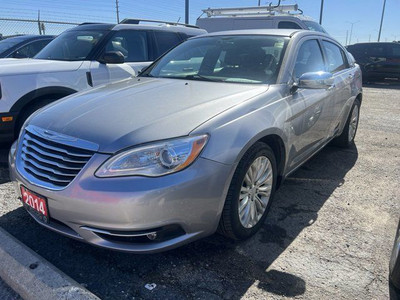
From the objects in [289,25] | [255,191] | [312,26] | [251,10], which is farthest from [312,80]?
[251,10]

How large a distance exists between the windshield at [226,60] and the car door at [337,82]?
1034mm

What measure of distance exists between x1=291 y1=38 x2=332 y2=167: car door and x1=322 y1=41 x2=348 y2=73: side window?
24 centimetres

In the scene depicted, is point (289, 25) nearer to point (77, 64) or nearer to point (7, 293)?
point (77, 64)

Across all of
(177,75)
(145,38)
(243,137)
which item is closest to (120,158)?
(243,137)

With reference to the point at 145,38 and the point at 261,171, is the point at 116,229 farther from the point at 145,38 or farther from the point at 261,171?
the point at 145,38

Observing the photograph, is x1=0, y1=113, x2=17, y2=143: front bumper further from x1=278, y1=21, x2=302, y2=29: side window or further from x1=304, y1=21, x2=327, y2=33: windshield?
x1=304, y1=21, x2=327, y2=33: windshield

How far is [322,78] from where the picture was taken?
3.05 m

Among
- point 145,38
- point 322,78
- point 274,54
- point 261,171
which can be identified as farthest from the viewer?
point 145,38

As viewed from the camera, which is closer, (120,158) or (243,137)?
(120,158)

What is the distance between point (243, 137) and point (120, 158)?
826 mm

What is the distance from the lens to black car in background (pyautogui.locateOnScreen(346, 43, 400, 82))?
43.0 feet

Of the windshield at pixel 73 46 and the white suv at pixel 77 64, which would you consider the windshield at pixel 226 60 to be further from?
the windshield at pixel 73 46

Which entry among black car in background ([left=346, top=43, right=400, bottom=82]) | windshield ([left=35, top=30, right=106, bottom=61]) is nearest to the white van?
black car in background ([left=346, top=43, right=400, bottom=82])

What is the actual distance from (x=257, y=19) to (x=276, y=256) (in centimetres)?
951
